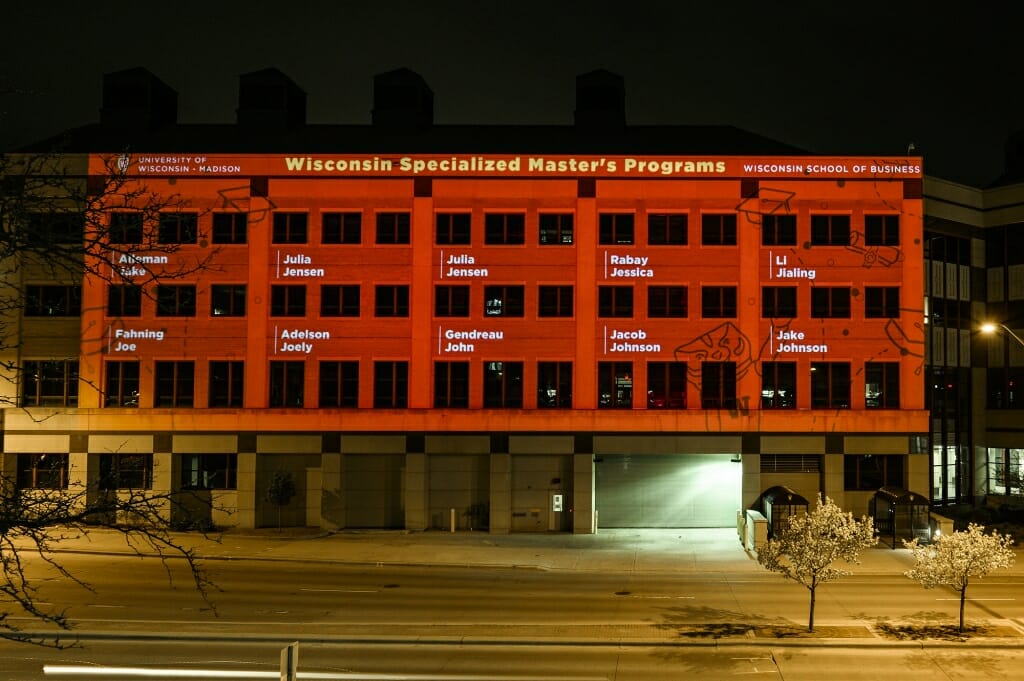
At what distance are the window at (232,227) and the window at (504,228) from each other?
12.3 meters

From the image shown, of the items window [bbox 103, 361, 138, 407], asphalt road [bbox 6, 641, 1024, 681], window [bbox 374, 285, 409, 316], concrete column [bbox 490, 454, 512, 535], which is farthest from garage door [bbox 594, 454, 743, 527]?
asphalt road [bbox 6, 641, 1024, 681]

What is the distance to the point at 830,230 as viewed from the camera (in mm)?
45969

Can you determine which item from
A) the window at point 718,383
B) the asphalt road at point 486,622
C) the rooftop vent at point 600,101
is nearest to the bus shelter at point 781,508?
the window at point 718,383

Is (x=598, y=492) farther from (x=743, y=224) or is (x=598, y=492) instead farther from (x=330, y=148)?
(x=330, y=148)

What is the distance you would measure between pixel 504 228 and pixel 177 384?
725 inches

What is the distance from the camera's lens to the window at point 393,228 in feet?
152

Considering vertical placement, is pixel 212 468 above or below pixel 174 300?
below

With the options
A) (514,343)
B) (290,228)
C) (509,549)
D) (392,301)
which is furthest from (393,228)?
(509,549)

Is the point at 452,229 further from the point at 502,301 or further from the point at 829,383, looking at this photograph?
the point at 829,383

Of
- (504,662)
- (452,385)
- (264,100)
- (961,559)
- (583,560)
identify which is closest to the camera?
(504,662)

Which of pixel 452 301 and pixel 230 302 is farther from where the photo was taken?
pixel 230 302

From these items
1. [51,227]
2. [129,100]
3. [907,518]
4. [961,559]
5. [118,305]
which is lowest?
[907,518]

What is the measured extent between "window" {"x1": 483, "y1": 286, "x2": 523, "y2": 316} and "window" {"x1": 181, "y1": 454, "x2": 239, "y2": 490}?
14750 millimetres

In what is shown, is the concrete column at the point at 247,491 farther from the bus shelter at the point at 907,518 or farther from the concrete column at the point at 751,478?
the bus shelter at the point at 907,518
